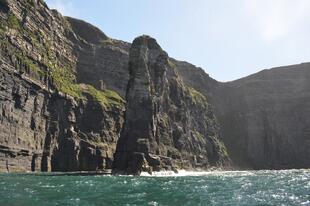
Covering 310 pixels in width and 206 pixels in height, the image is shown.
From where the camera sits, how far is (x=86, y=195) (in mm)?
59375

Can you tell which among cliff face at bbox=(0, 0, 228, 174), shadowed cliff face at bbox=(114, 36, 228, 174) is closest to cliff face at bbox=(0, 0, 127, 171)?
cliff face at bbox=(0, 0, 228, 174)

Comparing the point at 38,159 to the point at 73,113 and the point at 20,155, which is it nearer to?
the point at 20,155

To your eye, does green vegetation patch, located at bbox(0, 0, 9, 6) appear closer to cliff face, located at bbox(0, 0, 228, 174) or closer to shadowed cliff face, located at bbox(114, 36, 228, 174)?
cliff face, located at bbox(0, 0, 228, 174)

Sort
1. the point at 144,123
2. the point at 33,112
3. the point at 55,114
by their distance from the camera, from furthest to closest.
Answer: the point at 55,114 → the point at 33,112 → the point at 144,123

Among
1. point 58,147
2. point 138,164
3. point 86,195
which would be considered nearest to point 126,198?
point 86,195

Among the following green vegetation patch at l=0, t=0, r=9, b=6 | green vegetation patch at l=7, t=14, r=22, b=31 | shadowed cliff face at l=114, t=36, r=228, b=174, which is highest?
green vegetation patch at l=0, t=0, r=9, b=6

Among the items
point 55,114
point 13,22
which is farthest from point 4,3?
point 55,114

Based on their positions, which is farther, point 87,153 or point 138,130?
point 87,153

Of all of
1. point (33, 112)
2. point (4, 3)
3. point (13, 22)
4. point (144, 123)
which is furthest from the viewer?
point (13, 22)

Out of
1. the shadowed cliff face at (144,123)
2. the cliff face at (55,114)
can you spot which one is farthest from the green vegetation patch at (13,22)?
the shadowed cliff face at (144,123)

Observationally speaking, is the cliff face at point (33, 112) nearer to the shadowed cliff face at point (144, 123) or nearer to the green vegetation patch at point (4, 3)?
the green vegetation patch at point (4, 3)

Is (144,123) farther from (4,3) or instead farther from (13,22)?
(4,3)

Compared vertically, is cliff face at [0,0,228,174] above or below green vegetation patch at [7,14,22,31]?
below

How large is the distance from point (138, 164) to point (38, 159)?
143 ft
